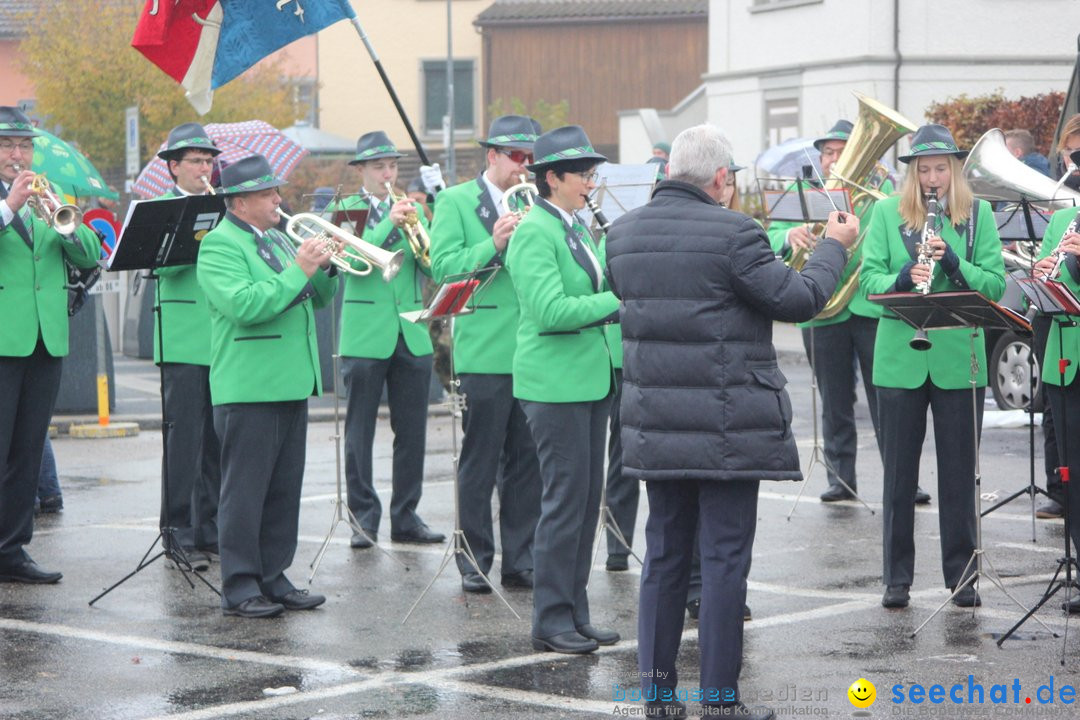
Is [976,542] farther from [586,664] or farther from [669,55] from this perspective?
[669,55]

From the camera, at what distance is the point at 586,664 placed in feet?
22.4

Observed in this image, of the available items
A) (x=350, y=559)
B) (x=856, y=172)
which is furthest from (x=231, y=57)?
(x=856, y=172)

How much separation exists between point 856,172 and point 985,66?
21109mm

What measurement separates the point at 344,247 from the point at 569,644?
7.48ft

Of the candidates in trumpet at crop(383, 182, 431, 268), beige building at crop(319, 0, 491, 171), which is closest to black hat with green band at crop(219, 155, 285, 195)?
trumpet at crop(383, 182, 431, 268)

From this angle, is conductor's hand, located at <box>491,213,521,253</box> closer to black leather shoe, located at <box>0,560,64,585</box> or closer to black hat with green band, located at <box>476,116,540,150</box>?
black hat with green band, located at <box>476,116,540,150</box>

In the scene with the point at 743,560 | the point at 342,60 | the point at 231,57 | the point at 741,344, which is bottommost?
the point at 743,560

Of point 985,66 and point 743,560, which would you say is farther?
point 985,66

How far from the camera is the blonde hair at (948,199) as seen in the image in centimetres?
777

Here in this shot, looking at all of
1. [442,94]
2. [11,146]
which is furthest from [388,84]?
[442,94]

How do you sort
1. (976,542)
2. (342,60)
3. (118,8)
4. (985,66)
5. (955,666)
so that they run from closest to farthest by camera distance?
(955,666)
(976,542)
(985,66)
(118,8)
(342,60)

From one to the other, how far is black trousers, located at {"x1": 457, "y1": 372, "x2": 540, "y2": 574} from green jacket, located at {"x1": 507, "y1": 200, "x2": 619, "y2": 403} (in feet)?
3.74

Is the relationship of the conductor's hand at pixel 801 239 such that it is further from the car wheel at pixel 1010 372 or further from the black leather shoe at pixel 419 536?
the car wheel at pixel 1010 372

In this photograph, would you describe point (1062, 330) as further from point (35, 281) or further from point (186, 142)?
point (35, 281)
